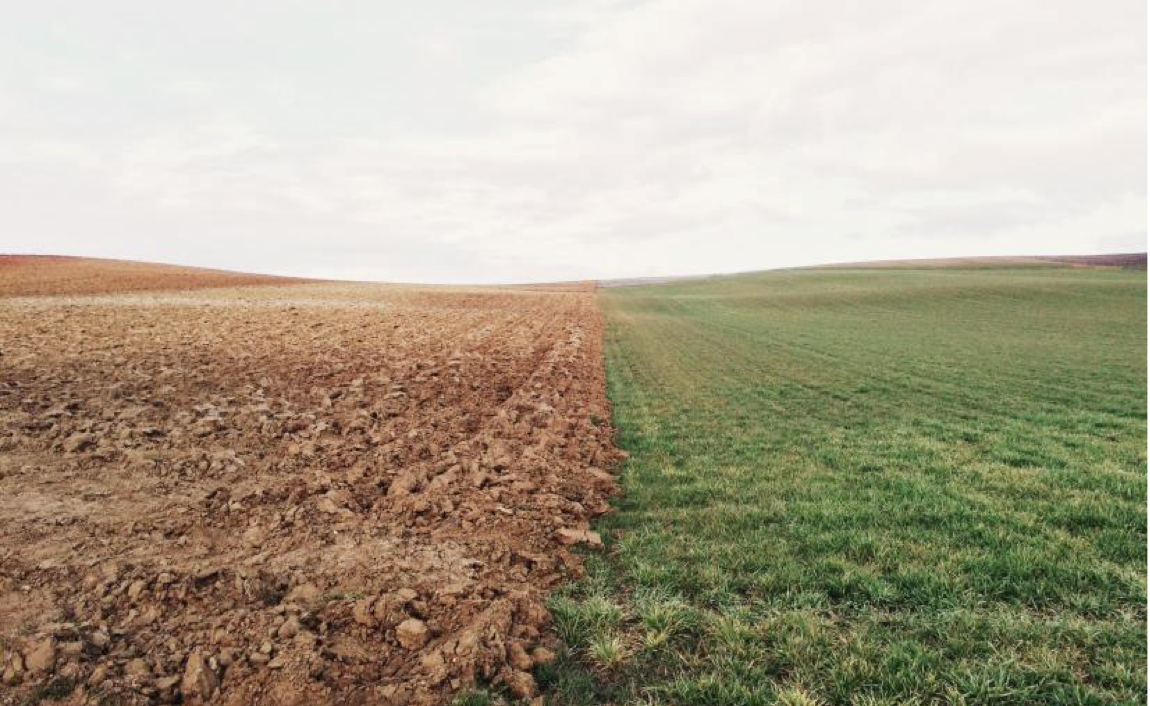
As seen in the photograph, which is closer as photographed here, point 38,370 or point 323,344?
point 38,370

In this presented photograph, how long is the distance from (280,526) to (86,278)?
199ft

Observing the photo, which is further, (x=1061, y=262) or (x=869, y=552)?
(x=1061, y=262)

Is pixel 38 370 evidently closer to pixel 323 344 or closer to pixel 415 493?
pixel 323 344

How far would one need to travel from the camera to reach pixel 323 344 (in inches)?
757

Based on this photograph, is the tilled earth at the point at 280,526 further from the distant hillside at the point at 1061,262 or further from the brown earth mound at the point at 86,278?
the distant hillside at the point at 1061,262

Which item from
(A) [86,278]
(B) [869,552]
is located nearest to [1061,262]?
(B) [869,552]

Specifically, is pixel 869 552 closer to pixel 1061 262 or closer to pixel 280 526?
pixel 280 526

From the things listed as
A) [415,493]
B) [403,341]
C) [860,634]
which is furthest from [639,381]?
[860,634]

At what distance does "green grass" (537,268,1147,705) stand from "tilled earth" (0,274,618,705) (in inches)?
29.8

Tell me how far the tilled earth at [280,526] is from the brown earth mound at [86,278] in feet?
129

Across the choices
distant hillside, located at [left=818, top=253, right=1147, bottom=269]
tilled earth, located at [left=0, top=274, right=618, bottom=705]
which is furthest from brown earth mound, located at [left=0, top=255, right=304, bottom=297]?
distant hillside, located at [left=818, top=253, right=1147, bottom=269]

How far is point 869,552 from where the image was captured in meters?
5.93

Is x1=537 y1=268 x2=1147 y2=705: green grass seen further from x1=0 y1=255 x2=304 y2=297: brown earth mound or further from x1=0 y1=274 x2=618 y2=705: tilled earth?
x1=0 y1=255 x2=304 y2=297: brown earth mound

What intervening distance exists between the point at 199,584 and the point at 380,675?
7.33 ft
